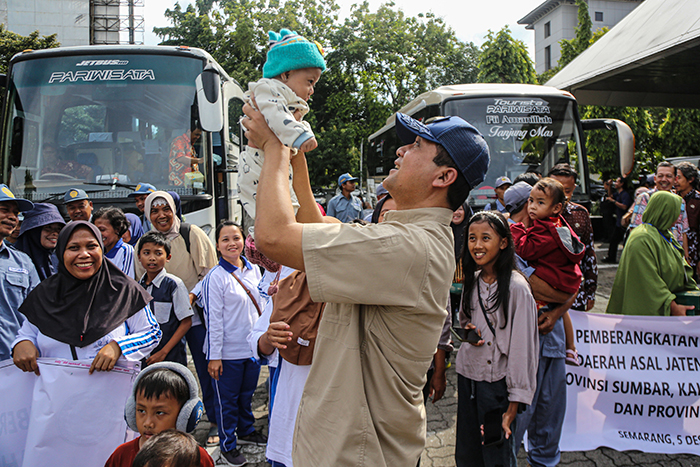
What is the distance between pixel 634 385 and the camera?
12.2 feet

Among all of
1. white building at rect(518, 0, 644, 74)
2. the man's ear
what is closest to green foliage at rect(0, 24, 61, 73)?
the man's ear

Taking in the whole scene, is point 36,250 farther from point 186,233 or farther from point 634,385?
point 634,385

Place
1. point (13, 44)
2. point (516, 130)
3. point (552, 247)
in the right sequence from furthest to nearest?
point (13, 44)
point (516, 130)
point (552, 247)

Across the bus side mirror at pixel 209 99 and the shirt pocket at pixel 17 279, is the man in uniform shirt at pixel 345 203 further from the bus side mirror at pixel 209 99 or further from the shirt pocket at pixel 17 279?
the shirt pocket at pixel 17 279

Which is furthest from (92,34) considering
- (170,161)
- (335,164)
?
(170,161)

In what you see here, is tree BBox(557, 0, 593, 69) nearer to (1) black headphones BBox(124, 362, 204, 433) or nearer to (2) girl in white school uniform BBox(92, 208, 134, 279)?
(2) girl in white school uniform BBox(92, 208, 134, 279)

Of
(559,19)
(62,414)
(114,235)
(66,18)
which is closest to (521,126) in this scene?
(114,235)

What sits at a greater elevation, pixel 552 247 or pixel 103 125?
pixel 103 125

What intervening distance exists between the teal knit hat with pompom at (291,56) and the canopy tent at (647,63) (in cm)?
593

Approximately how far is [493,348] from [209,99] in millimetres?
4917

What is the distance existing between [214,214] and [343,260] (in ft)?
18.1

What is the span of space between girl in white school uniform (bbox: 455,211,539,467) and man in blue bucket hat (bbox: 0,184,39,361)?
9.98ft

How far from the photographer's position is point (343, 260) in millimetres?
1258

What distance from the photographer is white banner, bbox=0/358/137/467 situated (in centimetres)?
244
